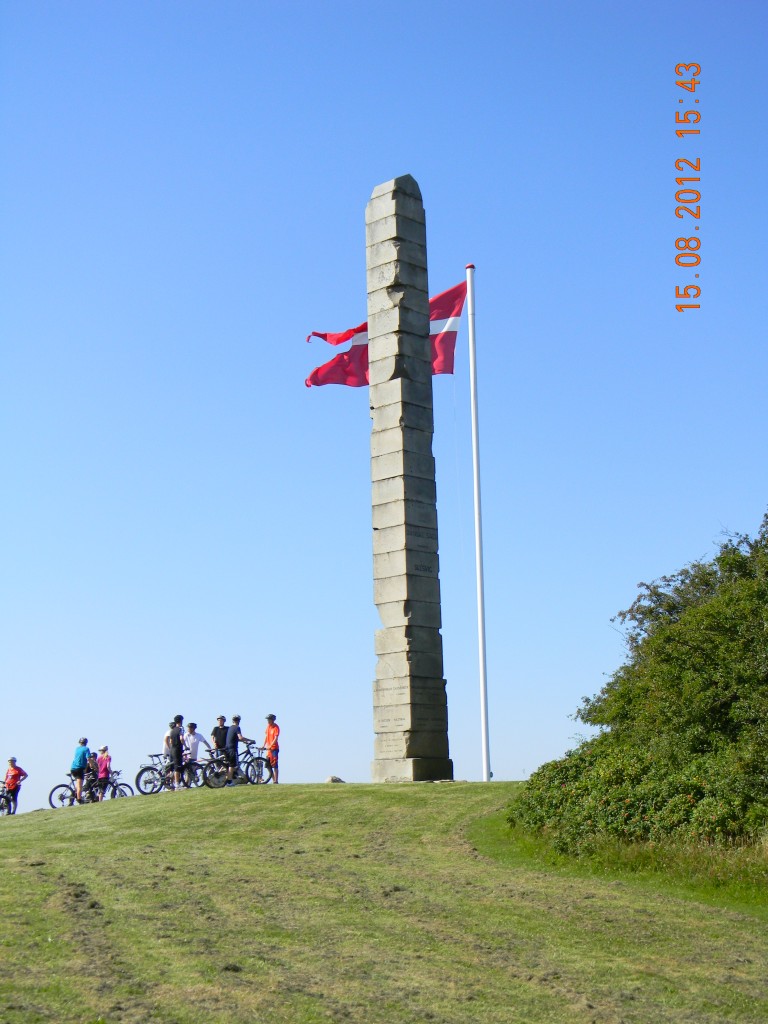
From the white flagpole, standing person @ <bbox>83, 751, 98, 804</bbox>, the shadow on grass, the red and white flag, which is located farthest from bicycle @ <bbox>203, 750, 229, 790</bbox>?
the shadow on grass

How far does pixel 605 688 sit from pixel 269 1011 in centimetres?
1440

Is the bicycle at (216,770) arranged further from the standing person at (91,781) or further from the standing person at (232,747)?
the standing person at (91,781)

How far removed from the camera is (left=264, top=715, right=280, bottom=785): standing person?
22.4m

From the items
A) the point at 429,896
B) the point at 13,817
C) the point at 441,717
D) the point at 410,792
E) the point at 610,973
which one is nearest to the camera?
the point at 610,973

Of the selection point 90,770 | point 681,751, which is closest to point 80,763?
point 90,770

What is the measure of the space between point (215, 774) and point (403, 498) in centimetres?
641

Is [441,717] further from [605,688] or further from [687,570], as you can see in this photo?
[687,570]

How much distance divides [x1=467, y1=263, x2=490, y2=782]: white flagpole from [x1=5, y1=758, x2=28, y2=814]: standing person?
1058cm

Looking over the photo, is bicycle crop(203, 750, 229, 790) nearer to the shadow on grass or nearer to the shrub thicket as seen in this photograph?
the shrub thicket

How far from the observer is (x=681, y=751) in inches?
551

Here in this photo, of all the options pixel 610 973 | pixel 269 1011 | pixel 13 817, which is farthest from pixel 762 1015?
pixel 13 817

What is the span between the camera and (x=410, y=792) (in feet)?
57.9

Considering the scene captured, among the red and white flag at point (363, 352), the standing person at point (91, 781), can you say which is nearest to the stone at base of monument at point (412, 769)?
the standing person at point (91, 781)

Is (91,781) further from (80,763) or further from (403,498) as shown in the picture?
(403,498)
